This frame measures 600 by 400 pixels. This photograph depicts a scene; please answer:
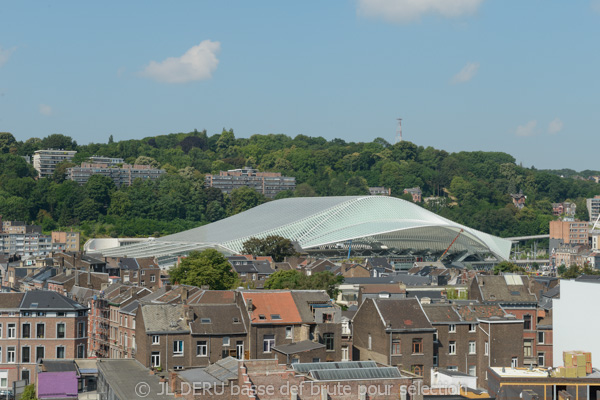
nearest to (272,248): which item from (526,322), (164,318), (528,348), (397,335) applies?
(526,322)

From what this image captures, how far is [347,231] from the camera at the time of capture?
4621 inches

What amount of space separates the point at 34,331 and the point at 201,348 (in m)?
9.24

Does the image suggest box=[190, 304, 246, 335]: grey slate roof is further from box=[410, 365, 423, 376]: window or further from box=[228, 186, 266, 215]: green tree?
box=[228, 186, 266, 215]: green tree

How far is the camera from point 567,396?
26.4 m

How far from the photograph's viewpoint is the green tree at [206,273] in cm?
6106

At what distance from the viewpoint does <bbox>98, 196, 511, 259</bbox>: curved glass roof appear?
11344 cm

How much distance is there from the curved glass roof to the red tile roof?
217 ft

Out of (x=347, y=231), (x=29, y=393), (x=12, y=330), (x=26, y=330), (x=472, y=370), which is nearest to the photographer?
(x=29, y=393)

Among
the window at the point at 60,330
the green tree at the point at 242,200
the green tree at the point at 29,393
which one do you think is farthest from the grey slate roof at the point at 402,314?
the green tree at the point at 242,200

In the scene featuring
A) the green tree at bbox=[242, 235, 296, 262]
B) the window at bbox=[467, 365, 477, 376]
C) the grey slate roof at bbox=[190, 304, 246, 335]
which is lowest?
the window at bbox=[467, 365, 477, 376]

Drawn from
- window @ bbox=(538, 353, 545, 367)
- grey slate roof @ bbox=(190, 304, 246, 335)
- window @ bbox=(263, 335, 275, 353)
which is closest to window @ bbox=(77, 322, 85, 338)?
grey slate roof @ bbox=(190, 304, 246, 335)

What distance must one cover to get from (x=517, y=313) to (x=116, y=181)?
143698mm

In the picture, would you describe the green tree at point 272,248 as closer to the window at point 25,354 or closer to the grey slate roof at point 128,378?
the window at point 25,354

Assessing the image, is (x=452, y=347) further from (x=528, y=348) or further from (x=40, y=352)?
(x=40, y=352)
